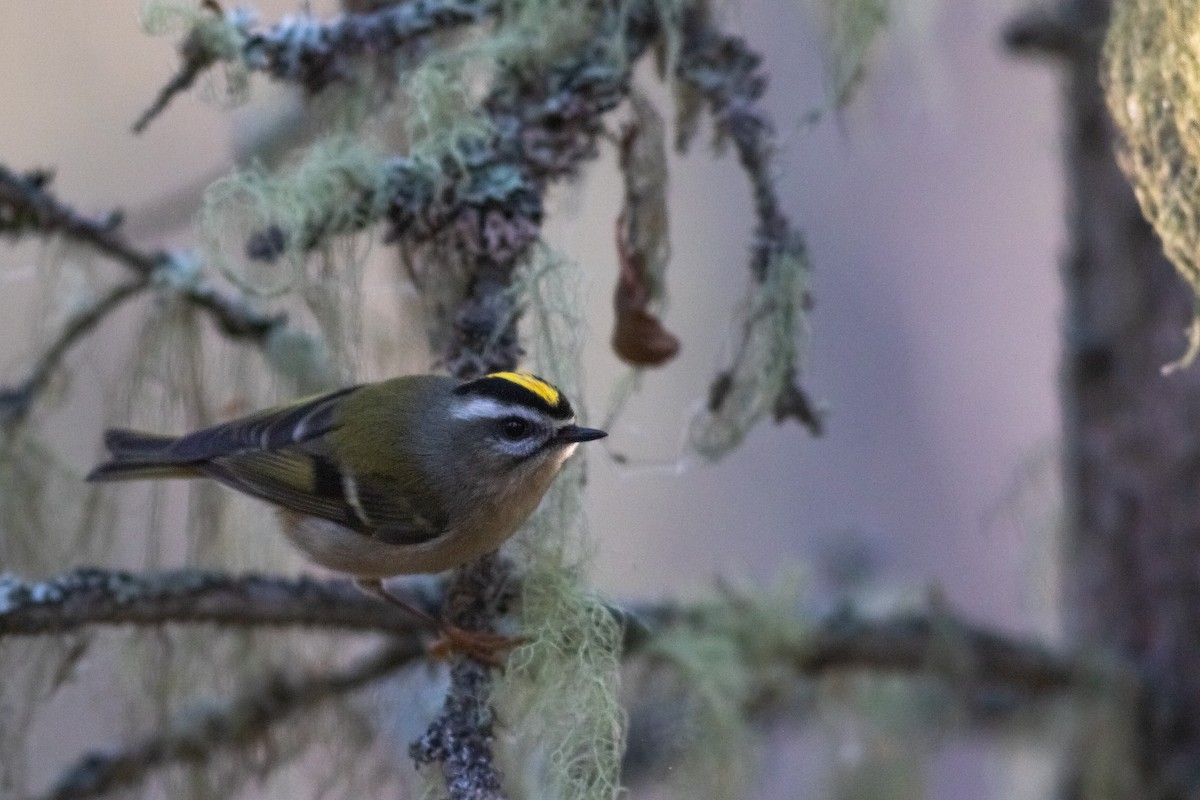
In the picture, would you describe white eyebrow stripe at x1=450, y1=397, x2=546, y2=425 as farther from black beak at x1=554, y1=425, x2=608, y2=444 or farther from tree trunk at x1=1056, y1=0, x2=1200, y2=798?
tree trunk at x1=1056, y1=0, x2=1200, y2=798

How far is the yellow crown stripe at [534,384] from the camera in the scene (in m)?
1.60

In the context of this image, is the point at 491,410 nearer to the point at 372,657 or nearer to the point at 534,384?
the point at 534,384

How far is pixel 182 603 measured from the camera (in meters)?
1.69

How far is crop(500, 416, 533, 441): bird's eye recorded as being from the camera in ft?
5.80

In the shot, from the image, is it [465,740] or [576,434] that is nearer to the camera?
[465,740]

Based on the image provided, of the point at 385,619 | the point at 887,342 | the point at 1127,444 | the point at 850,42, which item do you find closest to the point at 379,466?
the point at 385,619

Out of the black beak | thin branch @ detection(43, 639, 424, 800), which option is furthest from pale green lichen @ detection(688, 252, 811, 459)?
thin branch @ detection(43, 639, 424, 800)

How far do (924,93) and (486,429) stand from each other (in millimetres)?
1085

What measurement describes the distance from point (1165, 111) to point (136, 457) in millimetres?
1332

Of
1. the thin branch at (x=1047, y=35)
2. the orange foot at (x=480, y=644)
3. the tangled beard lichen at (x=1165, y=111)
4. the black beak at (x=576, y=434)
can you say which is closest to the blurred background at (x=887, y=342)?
the thin branch at (x=1047, y=35)

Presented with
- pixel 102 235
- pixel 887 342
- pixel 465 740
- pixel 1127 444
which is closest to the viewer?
pixel 465 740

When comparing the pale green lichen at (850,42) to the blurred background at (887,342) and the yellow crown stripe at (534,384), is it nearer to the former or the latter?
the yellow crown stripe at (534,384)

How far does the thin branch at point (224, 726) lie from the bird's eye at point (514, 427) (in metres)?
0.39

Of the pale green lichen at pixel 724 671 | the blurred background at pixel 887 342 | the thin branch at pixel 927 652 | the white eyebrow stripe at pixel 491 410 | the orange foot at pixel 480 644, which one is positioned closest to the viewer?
the orange foot at pixel 480 644
